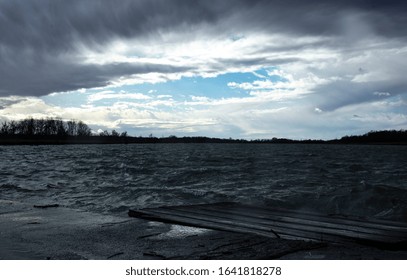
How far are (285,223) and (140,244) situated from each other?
2.47m

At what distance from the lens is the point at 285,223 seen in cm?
667

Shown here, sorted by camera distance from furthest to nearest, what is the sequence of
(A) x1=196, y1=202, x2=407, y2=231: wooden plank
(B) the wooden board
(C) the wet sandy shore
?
(A) x1=196, y1=202, x2=407, y2=231: wooden plank, (B) the wooden board, (C) the wet sandy shore

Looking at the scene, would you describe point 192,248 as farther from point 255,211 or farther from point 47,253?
point 255,211

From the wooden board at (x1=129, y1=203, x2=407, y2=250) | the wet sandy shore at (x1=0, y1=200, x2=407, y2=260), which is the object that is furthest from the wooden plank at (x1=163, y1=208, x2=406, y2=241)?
the wet sandy shore at (x1=0, y1=200, x2=407, y2=260)

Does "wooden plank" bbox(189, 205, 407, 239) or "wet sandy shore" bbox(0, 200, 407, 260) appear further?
"wooden plank" bbox(189, 205, 407, 239)

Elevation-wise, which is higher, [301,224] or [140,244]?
[301,224]

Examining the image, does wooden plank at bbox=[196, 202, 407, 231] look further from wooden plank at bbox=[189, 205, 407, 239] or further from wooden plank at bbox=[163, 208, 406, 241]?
wooden plank at bbox=[163, 208, 406, 241]

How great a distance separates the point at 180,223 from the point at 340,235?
2.64 meters

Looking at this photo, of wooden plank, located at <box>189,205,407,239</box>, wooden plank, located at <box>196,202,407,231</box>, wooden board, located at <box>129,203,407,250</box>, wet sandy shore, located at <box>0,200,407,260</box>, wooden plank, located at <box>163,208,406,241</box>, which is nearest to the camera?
wet sandy shore, located at <box>0,200,407,260</box>

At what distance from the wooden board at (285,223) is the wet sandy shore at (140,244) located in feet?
0.97

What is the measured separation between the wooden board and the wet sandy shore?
0.30 metres

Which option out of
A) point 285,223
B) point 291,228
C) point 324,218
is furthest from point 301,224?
point 324,218

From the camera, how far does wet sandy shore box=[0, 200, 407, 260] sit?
4.83m

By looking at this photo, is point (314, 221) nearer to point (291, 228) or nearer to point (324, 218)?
point (324, 218)
